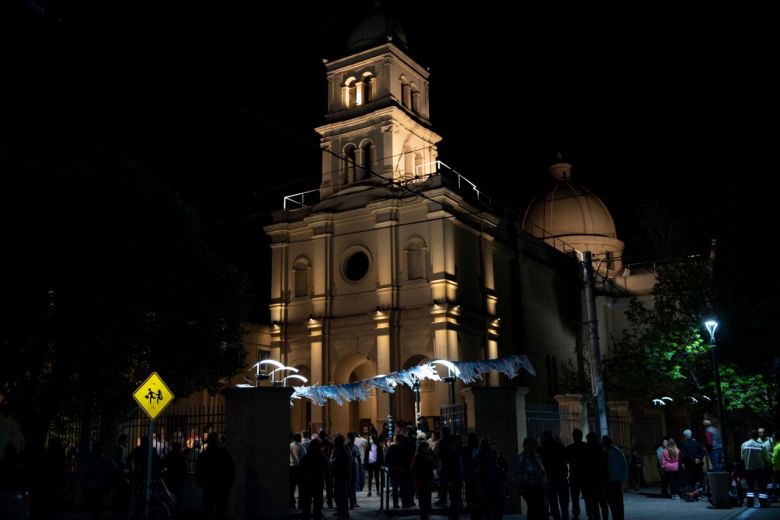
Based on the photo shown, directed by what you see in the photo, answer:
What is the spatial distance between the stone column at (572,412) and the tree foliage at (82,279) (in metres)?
12.2

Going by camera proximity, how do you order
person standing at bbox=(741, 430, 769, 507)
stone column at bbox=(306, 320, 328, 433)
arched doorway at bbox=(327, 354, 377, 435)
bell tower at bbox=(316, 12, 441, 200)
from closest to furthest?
1. person standing at bbox=(741, 430, 769, 507)
2. stone column at bbox=(306, 320, 328, 433)
3. arched doorway at bbox=(327, 354, 377, 435)
4. bell tower at bbox=(316, 12, 441, 200)

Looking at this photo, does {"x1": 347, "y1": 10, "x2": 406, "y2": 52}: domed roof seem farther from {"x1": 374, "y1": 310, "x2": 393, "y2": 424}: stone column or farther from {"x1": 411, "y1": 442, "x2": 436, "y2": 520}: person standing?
{"x1": 411, "y1": 442, "x2": 436, "y2": 520}: person standing

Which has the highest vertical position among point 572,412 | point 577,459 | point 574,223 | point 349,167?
point 574,223

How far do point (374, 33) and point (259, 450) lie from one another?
101 feet

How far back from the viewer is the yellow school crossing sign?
13.8 meters

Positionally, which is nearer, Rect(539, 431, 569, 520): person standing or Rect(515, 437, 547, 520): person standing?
Rect(515, 437, 547, 520): person standing

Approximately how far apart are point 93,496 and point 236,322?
502 inches

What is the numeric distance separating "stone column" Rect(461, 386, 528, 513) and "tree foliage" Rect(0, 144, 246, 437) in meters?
11.1

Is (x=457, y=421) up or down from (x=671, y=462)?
up

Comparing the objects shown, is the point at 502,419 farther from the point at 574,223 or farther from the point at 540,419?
the point at 574,223

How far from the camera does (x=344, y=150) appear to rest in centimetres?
4159

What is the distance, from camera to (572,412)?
2236 cm

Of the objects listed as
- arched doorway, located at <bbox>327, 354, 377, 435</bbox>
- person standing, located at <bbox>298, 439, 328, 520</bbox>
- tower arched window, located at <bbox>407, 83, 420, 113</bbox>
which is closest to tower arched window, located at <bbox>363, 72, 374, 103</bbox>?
tower arched window, located at <bbox>407, 83, 420, 113</bbox>

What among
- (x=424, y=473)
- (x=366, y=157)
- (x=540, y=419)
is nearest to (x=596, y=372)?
(x=540, y=419)
